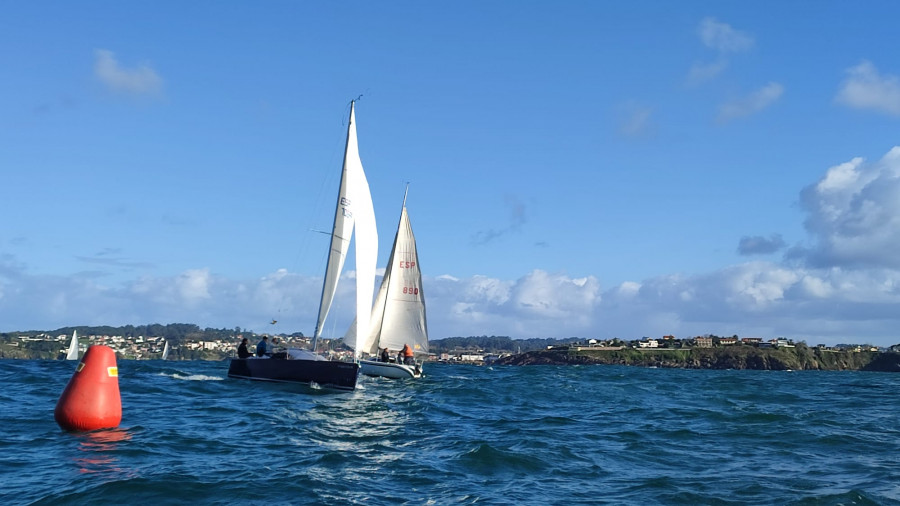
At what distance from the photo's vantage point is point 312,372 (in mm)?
34906

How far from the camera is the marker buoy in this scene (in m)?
16.8

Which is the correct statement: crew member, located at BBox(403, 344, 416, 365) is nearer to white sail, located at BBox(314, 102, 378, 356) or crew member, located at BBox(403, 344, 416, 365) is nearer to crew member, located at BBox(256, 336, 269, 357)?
white sail, located at BBox(314, 102, 378, 356)

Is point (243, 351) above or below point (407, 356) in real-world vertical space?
below

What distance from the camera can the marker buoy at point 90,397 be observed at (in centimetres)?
1684

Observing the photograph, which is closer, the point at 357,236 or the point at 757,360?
the point at 357,236

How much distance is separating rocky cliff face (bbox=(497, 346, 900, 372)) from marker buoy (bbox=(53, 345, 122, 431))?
178 m

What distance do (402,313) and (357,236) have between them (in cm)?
1290

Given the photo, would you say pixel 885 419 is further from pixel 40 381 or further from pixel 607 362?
pixel 607 362

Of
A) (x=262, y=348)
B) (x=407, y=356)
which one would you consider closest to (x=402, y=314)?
(x=407, y=356)

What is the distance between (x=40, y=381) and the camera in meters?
34.8

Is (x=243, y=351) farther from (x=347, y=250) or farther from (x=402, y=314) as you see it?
(x=402, y=314)

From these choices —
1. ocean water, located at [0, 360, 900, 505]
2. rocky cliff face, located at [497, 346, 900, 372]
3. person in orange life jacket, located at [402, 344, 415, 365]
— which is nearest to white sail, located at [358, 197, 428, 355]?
person in orange life jacket, located at [402, 344, 415, 365]

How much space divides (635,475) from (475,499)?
4.20 meters

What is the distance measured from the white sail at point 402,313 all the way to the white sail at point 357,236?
11026mm
